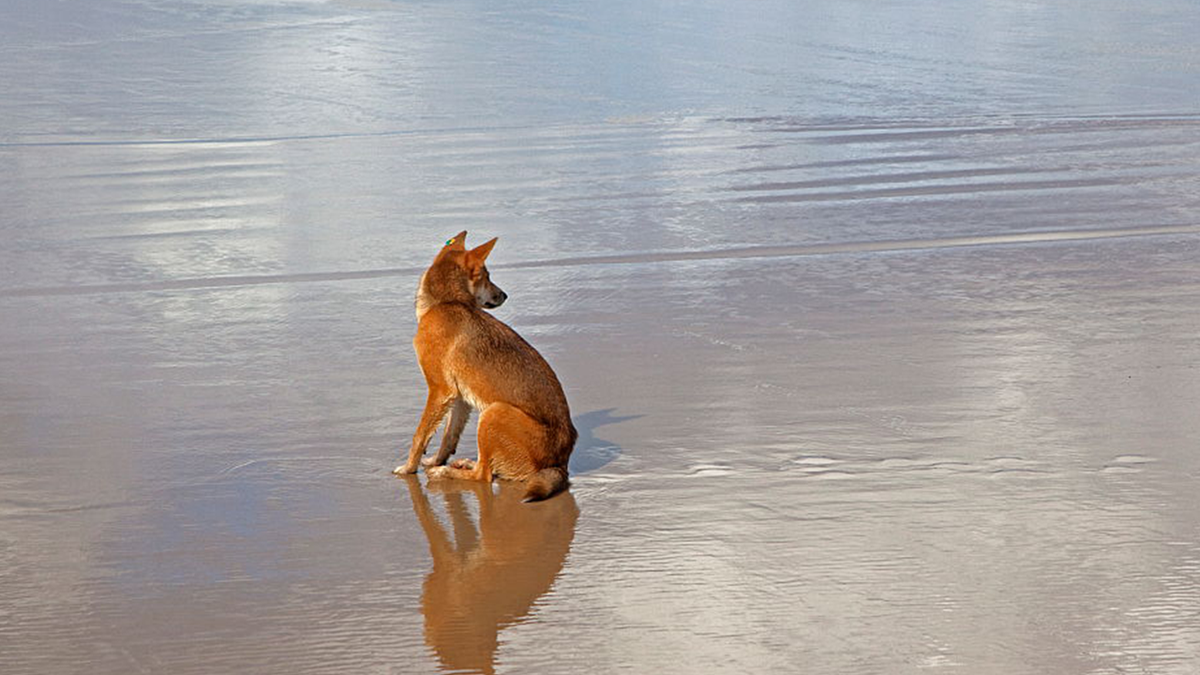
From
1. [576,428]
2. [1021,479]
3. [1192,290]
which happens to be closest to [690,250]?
[1192,290]

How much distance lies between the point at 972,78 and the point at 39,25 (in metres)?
12.9

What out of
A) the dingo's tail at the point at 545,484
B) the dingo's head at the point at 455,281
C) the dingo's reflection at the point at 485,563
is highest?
the dingo's head at the point at 455,281

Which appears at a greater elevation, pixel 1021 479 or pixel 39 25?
pixel 39 25

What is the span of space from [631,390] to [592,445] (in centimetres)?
74

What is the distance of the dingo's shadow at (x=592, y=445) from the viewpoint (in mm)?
5930

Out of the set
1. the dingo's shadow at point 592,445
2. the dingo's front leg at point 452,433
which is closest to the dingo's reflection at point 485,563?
the dingo's front leg at point 452,433

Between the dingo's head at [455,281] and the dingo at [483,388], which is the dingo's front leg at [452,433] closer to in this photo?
the dingo at [483,388]

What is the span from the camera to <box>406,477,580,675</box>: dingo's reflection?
447 cm

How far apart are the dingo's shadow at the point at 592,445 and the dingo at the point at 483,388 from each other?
232 millimetres

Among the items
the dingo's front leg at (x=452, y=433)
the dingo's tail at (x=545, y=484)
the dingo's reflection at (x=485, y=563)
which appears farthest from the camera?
the dingo's front leg at (x=452, y=433)

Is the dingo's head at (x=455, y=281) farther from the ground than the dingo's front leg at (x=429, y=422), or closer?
farther from the ground

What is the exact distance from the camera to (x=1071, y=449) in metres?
5.96

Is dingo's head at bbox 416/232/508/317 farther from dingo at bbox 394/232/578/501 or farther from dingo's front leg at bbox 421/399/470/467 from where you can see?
dingo's front leg at bbox 421/399/470/467

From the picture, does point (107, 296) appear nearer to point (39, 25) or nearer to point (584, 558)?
point (584, 558)
